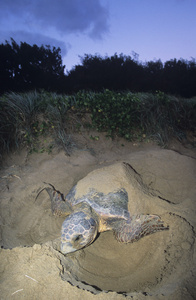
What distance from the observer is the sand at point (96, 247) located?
4.25 feet

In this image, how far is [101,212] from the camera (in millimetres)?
2184

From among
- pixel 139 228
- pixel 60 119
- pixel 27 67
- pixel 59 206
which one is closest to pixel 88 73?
pixel 27 67

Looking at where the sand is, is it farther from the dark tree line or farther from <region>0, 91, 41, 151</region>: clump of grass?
the dark tree line

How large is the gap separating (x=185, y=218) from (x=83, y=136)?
302 cm

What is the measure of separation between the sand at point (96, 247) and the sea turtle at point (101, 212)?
12cm

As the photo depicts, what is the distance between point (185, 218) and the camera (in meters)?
1.87

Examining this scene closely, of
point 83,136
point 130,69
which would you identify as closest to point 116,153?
point 83,136

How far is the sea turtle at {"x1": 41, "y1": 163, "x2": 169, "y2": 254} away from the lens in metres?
1.89

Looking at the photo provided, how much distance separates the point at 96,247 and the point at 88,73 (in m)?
7.84

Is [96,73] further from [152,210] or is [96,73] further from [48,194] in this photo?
[152,210]

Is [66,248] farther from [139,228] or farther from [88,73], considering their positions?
[88,73]

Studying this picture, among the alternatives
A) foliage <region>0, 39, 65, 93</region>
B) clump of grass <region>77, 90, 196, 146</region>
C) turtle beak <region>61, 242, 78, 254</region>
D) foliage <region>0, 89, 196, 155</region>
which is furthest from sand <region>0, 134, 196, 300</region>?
foliage <region>0, 39, 65, 93</region>

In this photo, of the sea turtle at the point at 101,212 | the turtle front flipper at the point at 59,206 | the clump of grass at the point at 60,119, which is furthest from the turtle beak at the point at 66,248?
the clump of grass at the point at 60,119

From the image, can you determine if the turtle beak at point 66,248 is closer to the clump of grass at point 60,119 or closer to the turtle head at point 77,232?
the turtle head at point 77,232
